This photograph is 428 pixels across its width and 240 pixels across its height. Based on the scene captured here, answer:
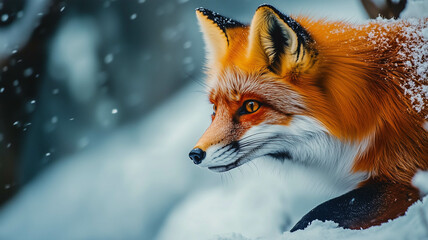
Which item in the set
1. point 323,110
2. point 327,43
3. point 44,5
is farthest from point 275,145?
point 44,5

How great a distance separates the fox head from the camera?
24.5 inches

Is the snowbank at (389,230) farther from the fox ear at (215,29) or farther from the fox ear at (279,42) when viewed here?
the fox ear at (215,29)

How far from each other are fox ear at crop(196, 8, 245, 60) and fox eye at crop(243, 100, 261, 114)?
0.15 meters

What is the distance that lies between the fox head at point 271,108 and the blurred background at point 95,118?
46 cm

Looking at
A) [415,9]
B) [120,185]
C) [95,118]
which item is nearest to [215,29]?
[415,9]

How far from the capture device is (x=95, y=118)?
4.86ft

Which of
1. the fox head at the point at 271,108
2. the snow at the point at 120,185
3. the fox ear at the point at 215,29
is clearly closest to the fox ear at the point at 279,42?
the fox head at the point at 271,108

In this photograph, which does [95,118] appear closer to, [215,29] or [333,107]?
[215,29]

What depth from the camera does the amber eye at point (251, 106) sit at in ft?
2.10

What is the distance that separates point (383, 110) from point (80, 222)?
1128mm

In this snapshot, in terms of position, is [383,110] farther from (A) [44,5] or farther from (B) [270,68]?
(A) [44,5]

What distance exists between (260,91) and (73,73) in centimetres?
112

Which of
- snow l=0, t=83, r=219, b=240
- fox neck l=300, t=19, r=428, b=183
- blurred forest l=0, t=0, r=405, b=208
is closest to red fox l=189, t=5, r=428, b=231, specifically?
fox neck l=300, t=19, r=428, b=183

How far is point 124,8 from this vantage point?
4.38 feet
